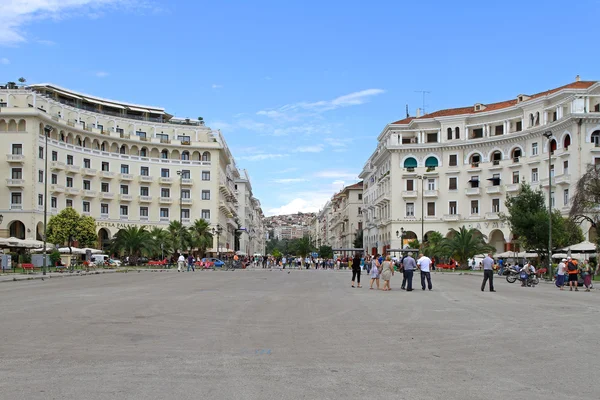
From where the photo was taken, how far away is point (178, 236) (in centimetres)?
→ 7781

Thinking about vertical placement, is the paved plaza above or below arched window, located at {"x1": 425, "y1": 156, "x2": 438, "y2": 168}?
below

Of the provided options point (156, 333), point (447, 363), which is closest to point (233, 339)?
point (156, 333)

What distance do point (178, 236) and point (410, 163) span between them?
3056cm

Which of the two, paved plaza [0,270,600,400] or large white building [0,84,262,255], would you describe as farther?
large white building [0,84,262,255]

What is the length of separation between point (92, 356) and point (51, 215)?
2580 inches

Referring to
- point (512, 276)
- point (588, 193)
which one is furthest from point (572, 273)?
point (588, 193)

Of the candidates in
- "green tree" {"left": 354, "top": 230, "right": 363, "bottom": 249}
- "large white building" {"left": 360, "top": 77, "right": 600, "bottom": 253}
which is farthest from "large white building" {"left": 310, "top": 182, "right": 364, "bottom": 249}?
"large white building" {"left": 360, "top": 77, "right": 600, "bottom": 253}

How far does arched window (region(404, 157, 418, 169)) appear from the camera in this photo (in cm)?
8094

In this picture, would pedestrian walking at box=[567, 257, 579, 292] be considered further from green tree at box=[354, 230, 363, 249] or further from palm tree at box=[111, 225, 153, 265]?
green tree at box=[354, 230, 363, 249]

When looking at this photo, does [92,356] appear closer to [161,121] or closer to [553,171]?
[553,171]

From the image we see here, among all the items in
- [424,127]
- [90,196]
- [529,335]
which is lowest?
[529,335]

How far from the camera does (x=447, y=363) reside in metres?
9.01

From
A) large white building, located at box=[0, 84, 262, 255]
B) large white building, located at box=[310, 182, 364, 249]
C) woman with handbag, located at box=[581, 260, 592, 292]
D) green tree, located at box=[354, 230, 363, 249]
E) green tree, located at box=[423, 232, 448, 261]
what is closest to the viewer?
woman with handbag, located at box=[581, 260, 592, 292]

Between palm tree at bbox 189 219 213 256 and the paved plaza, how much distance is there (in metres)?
63.9
